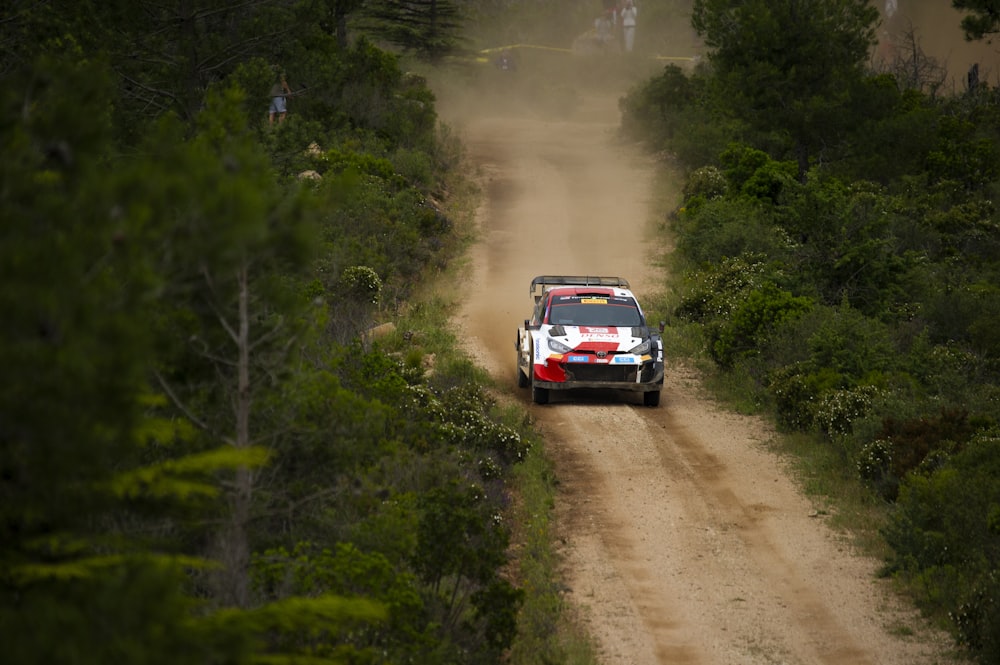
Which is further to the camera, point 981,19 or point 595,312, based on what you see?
point 981,19

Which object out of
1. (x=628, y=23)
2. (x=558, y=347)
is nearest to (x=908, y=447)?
(x=558, y=347)

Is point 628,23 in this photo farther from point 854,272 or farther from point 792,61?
point 854,272

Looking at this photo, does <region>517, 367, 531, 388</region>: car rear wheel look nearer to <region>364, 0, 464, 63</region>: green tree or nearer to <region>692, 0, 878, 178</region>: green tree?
<region>692, 0, 878, 178</region>: green tree

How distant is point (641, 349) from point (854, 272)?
7588mm

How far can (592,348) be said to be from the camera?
19750mm

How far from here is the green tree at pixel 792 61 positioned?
37.6 metres

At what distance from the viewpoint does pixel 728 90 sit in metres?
38.9

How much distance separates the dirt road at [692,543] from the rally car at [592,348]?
1.66 ft

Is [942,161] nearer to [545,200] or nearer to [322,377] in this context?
[545,200]

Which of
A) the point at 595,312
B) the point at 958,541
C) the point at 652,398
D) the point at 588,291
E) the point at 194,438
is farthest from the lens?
the point at 588,291

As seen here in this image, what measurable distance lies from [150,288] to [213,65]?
690 inches

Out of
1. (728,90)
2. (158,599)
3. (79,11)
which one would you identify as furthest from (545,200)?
(158,599)

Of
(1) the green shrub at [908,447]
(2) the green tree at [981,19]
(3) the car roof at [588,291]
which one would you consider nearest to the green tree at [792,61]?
(2) the green tree at [981,19]

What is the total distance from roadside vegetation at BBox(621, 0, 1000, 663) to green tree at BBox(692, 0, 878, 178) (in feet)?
0.22
